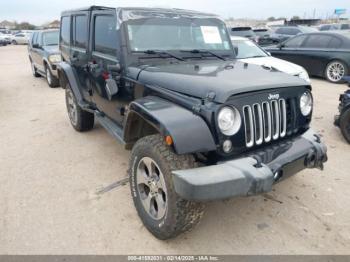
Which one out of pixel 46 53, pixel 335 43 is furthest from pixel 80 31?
pixel 335 43

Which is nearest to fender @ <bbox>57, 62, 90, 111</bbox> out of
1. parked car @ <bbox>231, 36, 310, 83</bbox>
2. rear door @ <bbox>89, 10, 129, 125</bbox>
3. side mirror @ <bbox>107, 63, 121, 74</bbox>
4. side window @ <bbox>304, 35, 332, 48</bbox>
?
rear door @ <bbox>89, 10, 129, 125</bbox>

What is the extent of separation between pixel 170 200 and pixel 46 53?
8.40 m

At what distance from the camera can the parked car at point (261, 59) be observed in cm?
723

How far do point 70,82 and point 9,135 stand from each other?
63.8 inches

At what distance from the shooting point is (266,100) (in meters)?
2.73

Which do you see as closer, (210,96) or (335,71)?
(210,96)

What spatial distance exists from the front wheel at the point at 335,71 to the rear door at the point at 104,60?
25.8ft

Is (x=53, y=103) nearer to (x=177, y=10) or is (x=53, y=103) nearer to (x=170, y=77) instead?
(x=177, y=10)

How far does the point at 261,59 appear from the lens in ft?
25.4

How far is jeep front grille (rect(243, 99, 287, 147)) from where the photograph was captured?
262 cm

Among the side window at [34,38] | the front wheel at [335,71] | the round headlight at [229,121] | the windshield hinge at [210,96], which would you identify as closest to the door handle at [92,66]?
the windshield hinge at [210,96]

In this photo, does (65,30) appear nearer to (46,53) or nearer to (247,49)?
(46,53)

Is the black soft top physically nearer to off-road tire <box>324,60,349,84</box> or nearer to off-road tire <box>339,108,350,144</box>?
off-road tire <box>339,108,350,144</box>

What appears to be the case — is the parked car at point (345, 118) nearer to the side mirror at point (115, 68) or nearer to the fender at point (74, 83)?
the side mirror at point (115, 68)
